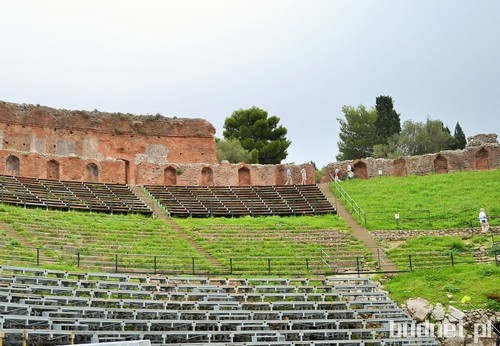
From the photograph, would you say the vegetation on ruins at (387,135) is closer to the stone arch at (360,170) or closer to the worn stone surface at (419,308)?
the stone arch at (360,170)

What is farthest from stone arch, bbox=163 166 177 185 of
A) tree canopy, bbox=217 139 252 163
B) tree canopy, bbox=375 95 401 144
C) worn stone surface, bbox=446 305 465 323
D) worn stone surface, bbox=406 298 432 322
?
tree canopy, bbox=375 95 401 144

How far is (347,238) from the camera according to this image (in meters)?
36.4

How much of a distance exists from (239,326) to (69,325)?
4.92 meters

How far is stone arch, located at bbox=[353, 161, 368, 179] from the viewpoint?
172 ft

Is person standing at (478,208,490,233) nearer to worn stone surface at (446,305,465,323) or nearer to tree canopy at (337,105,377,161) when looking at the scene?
worn stone surface at (446,305,465,323)

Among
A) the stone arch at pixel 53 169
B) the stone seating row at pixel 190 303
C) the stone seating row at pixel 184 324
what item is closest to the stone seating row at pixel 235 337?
the stone seating row at pixel 184 324

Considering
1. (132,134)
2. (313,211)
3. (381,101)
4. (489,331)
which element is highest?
(381,101)

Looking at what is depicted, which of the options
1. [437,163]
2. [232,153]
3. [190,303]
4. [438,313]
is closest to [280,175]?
[437,163]

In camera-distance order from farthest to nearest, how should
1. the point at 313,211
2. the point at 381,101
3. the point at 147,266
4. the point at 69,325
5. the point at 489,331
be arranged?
the point at 381,101 < the point at 313,211 < the point at 147,266 < the point at 489,331 < the point at 69,325

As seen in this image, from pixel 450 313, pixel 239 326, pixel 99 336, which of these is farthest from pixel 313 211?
pixel 99 336

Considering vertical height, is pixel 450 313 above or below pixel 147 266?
below

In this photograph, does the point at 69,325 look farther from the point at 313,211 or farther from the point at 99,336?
the point at 313,211

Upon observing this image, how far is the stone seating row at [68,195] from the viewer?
126 feet

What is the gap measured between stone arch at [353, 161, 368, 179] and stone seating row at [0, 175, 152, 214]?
1648 centimetres
